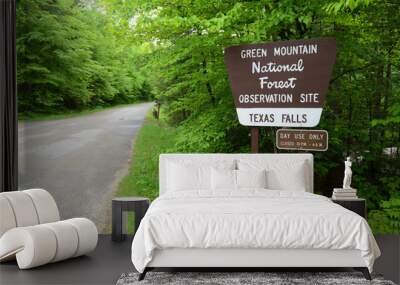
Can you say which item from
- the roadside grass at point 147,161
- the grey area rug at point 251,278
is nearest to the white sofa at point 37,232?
the grey area rug at point 251,278

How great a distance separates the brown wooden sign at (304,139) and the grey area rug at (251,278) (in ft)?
6.80

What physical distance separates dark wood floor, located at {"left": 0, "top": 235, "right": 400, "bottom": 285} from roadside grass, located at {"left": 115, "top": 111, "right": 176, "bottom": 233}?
173cm

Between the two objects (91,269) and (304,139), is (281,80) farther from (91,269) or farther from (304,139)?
(91,269)

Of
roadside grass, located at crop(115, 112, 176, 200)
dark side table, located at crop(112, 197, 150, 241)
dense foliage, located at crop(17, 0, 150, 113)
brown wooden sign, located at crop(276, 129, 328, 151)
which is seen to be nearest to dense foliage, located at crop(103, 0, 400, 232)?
roadside grass, located at crop(115, 112, 176, 200)

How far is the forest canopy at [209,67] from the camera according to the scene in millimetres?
7137

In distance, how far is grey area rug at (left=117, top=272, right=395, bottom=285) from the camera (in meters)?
4.63

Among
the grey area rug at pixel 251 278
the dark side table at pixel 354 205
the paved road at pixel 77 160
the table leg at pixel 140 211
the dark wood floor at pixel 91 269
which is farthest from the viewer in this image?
the paved road at pixel 77 160

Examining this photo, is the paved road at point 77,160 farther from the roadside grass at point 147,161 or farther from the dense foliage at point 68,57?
the dense foliage at point 68,57

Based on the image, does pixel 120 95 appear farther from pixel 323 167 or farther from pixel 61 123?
pixel 323 167

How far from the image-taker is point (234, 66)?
22.5 feet

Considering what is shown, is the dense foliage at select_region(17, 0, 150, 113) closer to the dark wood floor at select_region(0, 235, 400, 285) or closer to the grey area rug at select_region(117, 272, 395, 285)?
the dark wood floor at select_region(0, 235, 400, 285)

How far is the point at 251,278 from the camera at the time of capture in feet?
15.6

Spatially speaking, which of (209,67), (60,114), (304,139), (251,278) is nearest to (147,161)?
(60,114)

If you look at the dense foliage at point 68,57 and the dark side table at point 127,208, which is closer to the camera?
the dark side table at point 127,208
